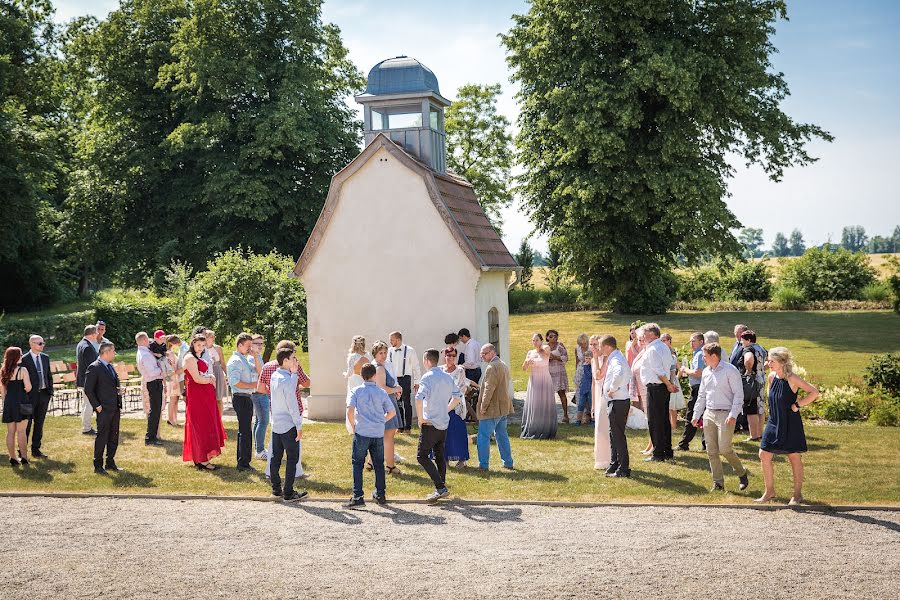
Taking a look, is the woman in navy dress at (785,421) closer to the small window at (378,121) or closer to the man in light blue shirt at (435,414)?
the man in light blue shirt at (435,414)

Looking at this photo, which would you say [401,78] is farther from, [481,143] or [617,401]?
[481,143]

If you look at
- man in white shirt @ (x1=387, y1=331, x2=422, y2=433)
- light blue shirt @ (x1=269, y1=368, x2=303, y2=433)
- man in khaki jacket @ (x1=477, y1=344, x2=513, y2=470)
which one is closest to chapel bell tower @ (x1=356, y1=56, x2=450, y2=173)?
man in white shirt @ (x1=387, y1=331, x2=422, y2=433)

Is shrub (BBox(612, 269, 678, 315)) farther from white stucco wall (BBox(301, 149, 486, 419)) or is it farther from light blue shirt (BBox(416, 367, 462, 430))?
light blue shirt (BBox(416, 367, 462, 430))

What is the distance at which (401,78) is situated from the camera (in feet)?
70.2

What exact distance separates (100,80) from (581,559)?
37.1 metres

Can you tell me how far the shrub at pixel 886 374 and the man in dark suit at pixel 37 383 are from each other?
1656cm

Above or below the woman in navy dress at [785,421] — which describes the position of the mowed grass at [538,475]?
below

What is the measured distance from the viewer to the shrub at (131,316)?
38438 mm

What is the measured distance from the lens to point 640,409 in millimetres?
16219

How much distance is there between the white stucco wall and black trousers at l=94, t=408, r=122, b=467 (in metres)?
6.39

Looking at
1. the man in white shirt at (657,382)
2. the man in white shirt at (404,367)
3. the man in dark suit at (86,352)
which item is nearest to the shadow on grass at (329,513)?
the man in white shirt at (404,367)

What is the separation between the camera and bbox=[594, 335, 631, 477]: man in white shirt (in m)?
12.7

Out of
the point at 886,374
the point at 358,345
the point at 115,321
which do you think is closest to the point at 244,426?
the point at 358,345

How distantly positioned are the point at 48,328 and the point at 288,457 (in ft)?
99.4
